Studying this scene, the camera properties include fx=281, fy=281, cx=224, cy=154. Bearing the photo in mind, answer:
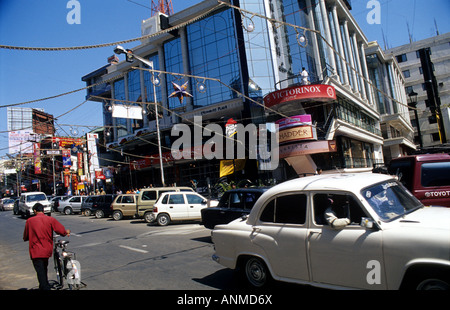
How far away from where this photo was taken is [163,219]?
47.0 ft

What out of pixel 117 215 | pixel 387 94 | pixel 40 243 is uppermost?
pixel 387 94

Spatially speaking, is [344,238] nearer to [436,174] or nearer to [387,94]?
[436,174]

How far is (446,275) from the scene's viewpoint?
2961 mm

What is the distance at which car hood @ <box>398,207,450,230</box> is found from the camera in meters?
3.24

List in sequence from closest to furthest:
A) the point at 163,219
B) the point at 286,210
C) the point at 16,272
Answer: the point at 286,210
the point at 16,272
the point at 163,219

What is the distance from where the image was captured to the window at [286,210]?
4.22 m

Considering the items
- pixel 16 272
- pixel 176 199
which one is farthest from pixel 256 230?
pixel 176 199

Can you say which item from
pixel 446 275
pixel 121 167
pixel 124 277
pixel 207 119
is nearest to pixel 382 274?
pixel 446 275

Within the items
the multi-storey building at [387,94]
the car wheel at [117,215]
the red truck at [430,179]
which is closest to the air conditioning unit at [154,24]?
the car wheel at [117,215]

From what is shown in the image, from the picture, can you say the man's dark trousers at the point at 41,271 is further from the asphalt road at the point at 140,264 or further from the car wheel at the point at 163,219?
the car wheel at the point at 163,219

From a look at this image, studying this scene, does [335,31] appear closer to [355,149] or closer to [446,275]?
[355,149]

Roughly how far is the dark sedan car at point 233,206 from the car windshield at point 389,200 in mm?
4057

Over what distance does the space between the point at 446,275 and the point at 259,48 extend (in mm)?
27071

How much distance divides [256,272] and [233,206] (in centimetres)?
387
